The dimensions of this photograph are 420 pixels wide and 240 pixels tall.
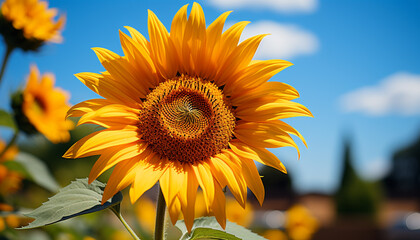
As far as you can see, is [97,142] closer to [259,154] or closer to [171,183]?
[171,183]

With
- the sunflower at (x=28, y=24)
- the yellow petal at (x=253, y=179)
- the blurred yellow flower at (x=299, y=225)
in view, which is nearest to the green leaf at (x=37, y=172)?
the sunflower at (x=28, y=24)

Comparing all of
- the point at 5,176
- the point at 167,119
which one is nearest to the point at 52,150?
the point at 5,176

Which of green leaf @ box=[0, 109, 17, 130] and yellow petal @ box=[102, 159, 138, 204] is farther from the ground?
green leaf @ box=[0, 109, 17, 130]

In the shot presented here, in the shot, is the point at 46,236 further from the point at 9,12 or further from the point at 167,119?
the point at 167,119

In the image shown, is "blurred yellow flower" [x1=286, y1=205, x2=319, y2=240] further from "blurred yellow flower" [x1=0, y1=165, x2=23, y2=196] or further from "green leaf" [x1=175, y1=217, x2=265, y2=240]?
"green leaf" [x1=175, y1=217, x2=265, y2=240]

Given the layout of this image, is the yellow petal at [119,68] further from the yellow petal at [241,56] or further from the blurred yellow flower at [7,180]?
the blurred yellow flower at [7,180]

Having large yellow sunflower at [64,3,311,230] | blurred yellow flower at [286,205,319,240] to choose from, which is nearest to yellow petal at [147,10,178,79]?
large yellow sunflower at [64,3,311,230]

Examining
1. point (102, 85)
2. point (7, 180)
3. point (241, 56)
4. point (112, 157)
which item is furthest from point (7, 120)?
point (241, 56)
